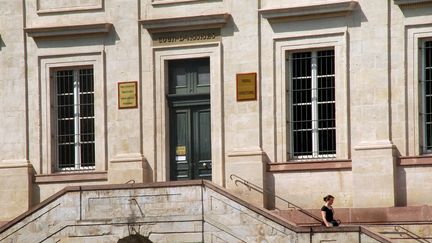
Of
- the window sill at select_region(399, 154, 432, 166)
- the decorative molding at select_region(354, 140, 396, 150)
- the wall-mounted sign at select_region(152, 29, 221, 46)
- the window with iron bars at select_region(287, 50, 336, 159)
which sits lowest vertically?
the window sill at select_region(399, 154, 432, 166)

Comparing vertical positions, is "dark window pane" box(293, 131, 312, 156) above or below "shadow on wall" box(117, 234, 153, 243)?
above

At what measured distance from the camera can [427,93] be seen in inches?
1630

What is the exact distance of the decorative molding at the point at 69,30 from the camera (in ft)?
146

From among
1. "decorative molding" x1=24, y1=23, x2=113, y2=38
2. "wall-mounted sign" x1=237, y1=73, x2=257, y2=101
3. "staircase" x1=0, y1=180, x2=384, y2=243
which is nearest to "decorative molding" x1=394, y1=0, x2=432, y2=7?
"wall-mounted sign" x1=237, y1=73, x2=257, y2=101

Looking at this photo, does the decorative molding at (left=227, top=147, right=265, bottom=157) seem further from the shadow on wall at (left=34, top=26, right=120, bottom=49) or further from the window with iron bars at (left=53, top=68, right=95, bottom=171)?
the shadow on wall at (left=34, top=26, right=120, bottom=49)

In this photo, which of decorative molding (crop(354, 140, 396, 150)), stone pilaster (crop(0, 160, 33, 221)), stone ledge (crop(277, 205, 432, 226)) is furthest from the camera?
stone pilaster (crop(0, 160, 33, 221))

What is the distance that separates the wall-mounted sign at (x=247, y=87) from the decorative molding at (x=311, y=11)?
5.13 ft

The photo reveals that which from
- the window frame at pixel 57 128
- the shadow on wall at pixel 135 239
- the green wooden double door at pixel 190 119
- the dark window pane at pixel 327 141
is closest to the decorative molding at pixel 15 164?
the window frame at pixel 57 128

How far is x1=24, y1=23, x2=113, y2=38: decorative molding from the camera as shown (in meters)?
44.5

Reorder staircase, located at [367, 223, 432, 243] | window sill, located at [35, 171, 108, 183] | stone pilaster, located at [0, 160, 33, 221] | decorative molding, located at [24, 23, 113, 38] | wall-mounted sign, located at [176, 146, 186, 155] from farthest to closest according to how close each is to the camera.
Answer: stone pilaster, located at [0, 160, 33, 221] < decorative molding, located at [24, 23, 113, 38] < window sill, located at [35, 171, 108, 183] < wall-mounted sign, located at [176, 146, 186, 155] < staircase, located at [367, 223, 432, 243]

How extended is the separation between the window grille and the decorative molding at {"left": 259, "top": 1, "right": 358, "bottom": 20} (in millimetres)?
2102

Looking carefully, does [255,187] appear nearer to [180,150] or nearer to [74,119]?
[180,150]

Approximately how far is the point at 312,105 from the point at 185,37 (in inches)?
151

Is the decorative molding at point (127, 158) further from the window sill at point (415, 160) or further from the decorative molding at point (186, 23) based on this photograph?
the window sill at point (415, 160)
